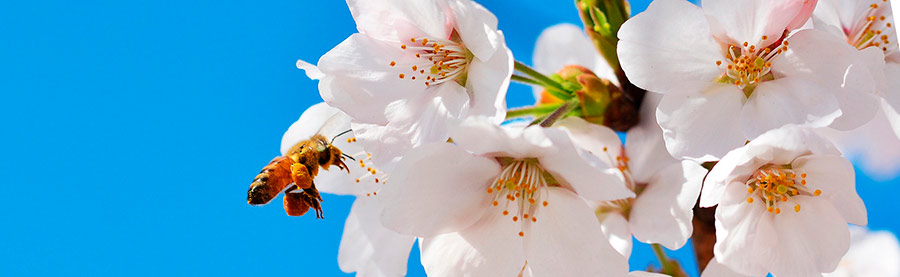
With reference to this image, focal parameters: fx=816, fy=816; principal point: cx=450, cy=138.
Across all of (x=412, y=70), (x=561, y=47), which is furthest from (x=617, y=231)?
(x=561, y=47)

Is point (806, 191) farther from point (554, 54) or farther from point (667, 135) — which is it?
point (554, 54)

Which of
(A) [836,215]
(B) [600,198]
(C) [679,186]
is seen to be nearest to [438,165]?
(B) [600,198]

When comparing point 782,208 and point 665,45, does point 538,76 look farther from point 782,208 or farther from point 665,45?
point 782,208

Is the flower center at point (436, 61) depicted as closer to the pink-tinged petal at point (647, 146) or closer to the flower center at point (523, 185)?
the flower center at point (523, 185)

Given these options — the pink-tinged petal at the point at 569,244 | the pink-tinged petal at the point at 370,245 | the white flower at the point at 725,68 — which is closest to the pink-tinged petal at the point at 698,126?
the white flower at the point at 725,68

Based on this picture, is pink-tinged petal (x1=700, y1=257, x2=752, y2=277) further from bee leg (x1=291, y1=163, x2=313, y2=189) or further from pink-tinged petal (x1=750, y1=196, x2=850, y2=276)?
bee leg (x1=291, y1=163, x2=313, y2=189)

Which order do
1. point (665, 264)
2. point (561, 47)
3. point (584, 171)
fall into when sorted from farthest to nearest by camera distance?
point (561, 47)
point (665, 264)
point (584, 171)

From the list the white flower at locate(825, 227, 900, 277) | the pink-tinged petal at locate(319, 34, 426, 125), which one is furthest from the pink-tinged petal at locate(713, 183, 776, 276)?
the white flower at locate(825, 227, 900, 277)
